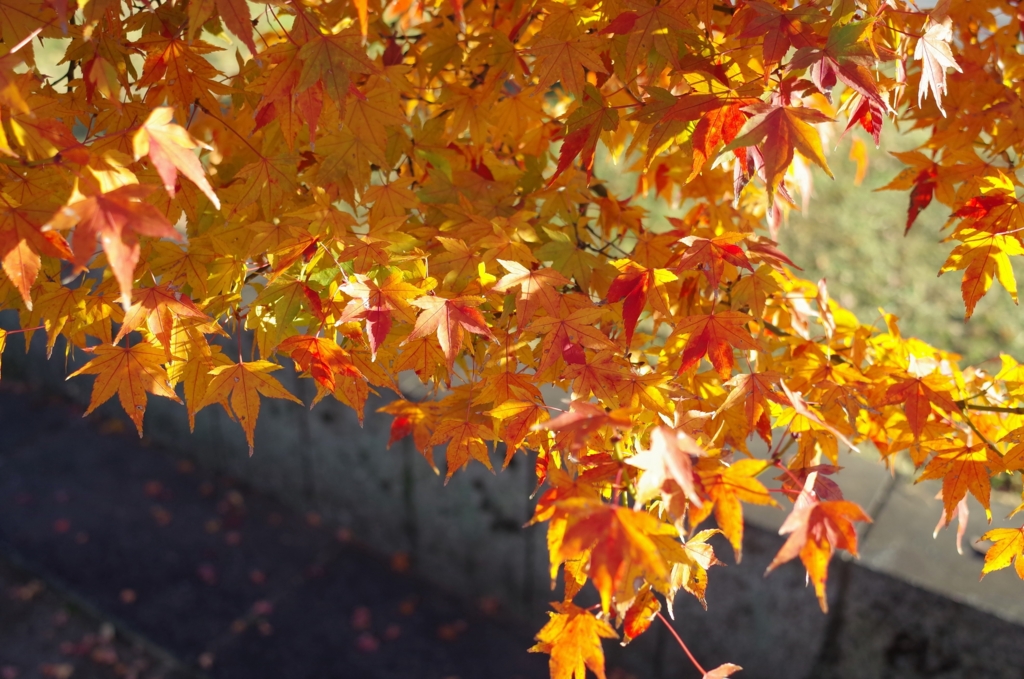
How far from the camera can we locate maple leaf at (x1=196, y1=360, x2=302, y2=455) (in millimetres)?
1478

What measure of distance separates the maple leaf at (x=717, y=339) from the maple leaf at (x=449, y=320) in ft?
1.39

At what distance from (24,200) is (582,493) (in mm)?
1067

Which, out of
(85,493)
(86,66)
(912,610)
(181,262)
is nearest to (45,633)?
(85,493)

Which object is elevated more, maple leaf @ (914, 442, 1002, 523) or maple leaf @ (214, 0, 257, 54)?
maple leaf @ (214, 0, 257, 54)

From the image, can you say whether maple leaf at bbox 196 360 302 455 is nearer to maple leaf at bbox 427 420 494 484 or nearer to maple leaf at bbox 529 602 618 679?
maple leaf at bbox 427 420 494 484

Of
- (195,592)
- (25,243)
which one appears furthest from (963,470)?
(195,592)

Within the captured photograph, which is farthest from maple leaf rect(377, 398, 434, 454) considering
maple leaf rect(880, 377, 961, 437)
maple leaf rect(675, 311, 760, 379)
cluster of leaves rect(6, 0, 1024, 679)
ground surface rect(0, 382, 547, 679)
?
ground surface rect(0, 382, 547, 679)

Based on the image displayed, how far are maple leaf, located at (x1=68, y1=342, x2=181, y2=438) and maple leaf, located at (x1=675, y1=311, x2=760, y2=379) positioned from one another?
3.19ft

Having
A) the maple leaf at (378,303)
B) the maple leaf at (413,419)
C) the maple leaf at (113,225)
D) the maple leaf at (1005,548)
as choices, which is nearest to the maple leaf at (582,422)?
the maple leaf at (378,303)

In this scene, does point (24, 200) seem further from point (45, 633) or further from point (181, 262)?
point (45, 633)

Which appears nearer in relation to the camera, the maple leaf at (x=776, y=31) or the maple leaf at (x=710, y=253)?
the maple leaf at (x=776, y=31)

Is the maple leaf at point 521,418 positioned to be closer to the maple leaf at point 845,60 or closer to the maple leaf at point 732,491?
the maple leaf at point 732,491

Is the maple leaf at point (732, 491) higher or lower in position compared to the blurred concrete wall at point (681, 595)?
higher

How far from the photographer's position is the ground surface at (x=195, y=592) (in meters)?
3.24
